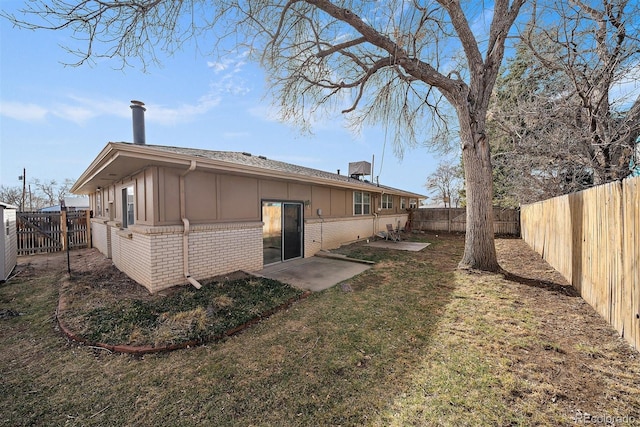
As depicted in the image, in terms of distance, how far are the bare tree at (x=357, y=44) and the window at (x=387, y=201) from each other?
7392 millimetres

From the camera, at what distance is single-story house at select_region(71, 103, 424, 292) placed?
16.3ft

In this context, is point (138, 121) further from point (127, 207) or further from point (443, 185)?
point (443, 185)

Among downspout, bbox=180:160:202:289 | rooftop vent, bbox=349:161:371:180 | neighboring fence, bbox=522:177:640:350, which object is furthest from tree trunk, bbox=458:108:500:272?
rooftop vent, bbox=349:161:371:180

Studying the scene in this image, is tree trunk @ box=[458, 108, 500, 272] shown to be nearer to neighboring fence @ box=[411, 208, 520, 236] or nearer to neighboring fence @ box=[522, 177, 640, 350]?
neighboring fence @ box=[522, 177, 640, 350]

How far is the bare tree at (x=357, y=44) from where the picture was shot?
489 centimetres

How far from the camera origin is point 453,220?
16.4 metres

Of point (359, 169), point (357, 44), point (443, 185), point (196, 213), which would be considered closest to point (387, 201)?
point (359, 169)

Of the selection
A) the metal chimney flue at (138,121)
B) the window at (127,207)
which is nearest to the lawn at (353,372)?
the window at (127,207)

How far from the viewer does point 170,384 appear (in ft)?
8.46

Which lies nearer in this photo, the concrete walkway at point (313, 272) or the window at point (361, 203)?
the concrete walkway at point (313, 272)

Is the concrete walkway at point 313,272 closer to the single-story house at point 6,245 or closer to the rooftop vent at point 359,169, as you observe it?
the single-story house at point 6,245

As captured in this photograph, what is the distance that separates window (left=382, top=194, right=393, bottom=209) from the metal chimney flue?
40.3 ft

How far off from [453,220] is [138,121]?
17.5 m

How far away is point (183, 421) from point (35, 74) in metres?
6.94
